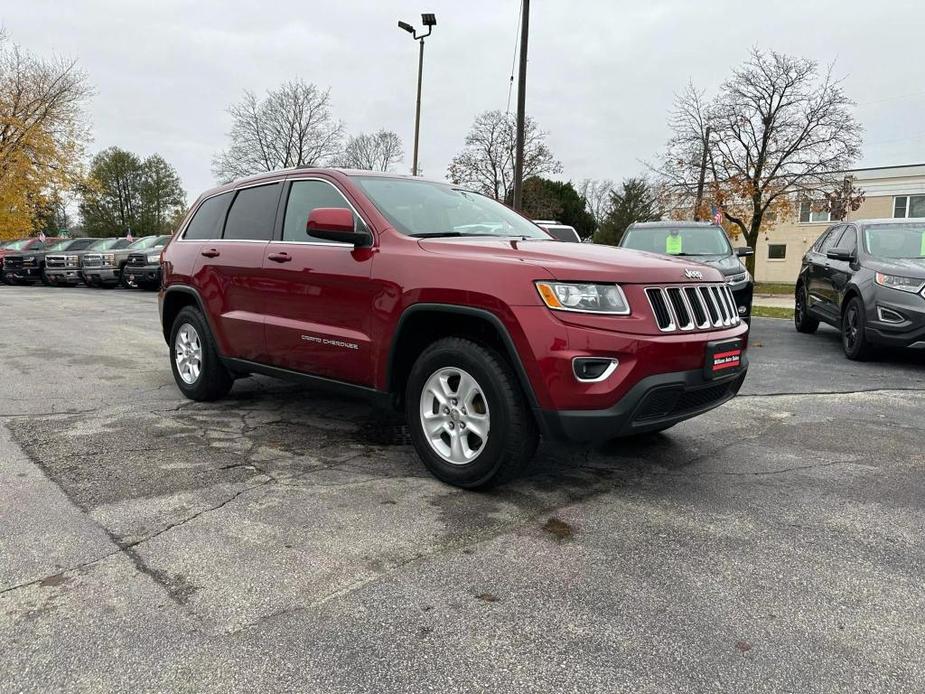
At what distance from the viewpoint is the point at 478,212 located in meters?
4.70

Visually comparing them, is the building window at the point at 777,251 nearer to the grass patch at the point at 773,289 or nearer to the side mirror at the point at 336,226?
the grass patch at the point at 773,289

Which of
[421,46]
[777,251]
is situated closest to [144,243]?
[421,46]

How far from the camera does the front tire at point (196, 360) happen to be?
547 centimetres

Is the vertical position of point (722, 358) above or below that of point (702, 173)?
below

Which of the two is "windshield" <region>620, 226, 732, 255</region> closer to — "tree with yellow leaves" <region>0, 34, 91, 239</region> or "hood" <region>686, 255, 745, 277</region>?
"hood" <region>686, 255, 745, 277</region>

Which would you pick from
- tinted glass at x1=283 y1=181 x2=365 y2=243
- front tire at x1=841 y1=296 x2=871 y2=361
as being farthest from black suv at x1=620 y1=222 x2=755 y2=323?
tinted glass at x1=283 y1=181 x2=365 y2=243

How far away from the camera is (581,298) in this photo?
3.27 m

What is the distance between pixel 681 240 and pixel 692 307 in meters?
7.70

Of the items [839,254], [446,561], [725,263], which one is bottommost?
[446,561]

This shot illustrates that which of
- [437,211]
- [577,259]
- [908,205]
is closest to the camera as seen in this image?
[577,259]

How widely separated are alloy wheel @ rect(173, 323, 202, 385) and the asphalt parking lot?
0.63m

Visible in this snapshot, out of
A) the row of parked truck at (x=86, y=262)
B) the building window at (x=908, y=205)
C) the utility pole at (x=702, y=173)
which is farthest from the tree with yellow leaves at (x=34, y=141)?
the building window at (x=908, y=205)

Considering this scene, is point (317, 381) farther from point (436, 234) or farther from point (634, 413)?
point (634, 413)

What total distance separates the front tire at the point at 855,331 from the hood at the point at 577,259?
15.9 feet
